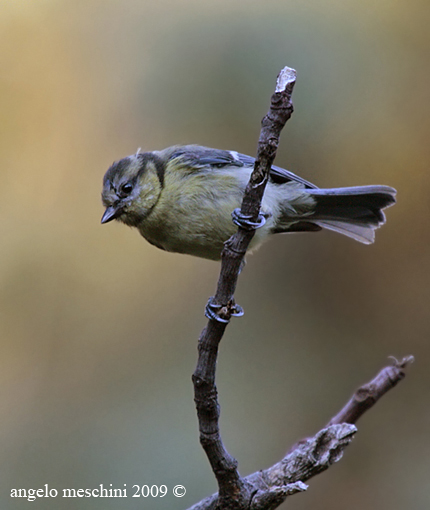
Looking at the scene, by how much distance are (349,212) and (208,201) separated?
864 mm

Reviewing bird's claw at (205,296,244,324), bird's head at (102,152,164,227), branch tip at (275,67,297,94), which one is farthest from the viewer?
bird's head at (102,152,164,227)

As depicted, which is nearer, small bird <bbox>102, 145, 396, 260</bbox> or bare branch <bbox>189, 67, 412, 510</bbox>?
bare branch <bbox>189, 67, 412, 510</bbox>

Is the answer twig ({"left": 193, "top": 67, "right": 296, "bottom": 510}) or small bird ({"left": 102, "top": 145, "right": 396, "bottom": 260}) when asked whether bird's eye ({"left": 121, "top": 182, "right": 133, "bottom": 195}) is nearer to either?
small bird ({"left": 102, "top": 145, "right": 396, "bottom": 260})

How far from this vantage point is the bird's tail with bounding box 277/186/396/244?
3232mm

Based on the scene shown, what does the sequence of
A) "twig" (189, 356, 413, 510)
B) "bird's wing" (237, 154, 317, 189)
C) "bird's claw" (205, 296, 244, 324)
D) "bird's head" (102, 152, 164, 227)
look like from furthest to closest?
"bird's wing" (237, 154, 317, 189) < "bird's head" (102, 152, 164, 227) < "bird's claw" (205, 296, 244, 324) < "twig" (189, 356, 413, 510)

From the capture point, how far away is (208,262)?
4.68 m

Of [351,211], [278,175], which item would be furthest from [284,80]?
[351,211]

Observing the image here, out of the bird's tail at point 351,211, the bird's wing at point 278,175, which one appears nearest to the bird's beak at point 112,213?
the bird's wing at point 278,175

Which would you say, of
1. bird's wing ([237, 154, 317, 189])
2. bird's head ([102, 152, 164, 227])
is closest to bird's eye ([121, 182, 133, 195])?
bird's head ([102, 152, 164, 227])

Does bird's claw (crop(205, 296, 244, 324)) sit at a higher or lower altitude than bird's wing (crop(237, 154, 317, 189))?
lower

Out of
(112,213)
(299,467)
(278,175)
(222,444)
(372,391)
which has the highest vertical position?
(278,175)

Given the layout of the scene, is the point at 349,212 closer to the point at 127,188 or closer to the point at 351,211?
the point at 351,211

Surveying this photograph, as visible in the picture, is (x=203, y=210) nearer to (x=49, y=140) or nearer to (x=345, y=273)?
(x=345, y=273)

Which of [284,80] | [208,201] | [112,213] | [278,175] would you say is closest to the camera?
[284,80]
